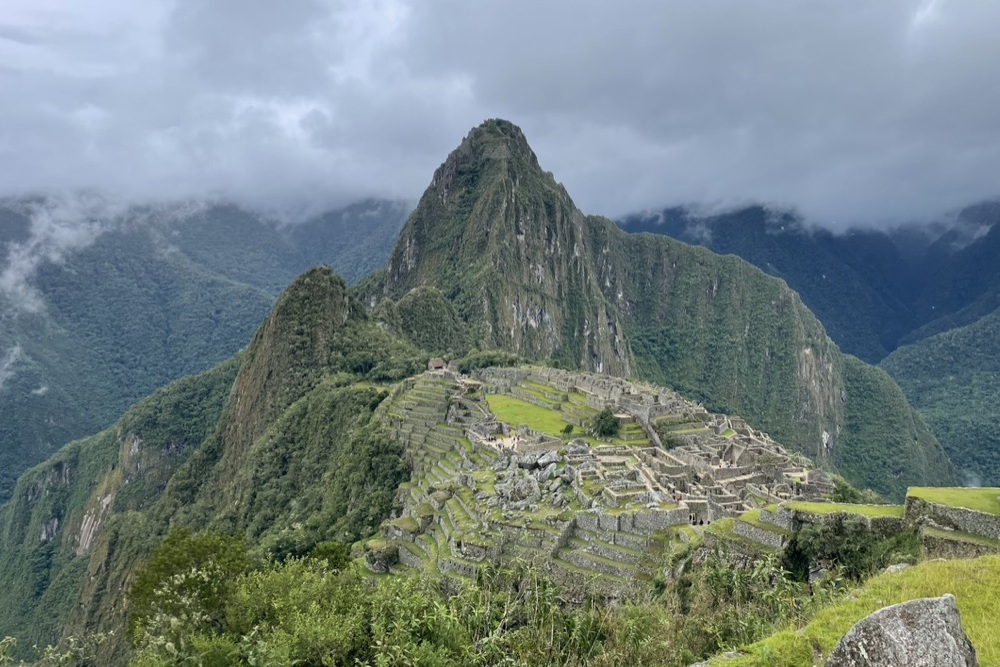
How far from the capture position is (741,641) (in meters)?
18.2

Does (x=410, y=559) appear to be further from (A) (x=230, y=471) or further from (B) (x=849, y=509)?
(A) (x=230, y=471)

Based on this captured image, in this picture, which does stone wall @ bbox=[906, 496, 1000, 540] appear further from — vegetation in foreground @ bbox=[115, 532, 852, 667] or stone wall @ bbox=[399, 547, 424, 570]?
stone wall @ bbox=[399, 547, 424, 570]

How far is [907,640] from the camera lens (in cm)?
978

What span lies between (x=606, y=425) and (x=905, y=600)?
48109mm

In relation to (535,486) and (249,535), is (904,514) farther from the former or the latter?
(249,535)

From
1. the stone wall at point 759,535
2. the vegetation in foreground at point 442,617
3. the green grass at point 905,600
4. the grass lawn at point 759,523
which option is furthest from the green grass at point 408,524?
the green grass at point 905,600

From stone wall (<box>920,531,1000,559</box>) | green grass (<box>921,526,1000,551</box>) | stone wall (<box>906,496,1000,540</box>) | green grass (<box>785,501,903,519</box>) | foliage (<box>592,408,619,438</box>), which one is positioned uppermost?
foliage (<box>592,408,619,438</box>)

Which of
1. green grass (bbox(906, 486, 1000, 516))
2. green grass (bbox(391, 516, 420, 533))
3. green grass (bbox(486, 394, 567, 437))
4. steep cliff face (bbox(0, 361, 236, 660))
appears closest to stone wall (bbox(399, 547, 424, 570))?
green grass (bbox(391, 516, 420, 533))

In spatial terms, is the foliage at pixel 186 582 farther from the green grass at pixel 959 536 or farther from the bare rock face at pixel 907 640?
the green grass at pixel 959 536

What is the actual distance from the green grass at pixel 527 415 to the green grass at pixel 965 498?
3811 centimetres

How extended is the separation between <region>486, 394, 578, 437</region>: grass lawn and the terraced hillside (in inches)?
7.9

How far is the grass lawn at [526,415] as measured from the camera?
213 feet

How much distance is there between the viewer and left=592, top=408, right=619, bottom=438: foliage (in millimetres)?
61375

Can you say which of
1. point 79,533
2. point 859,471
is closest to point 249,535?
point 79,533
